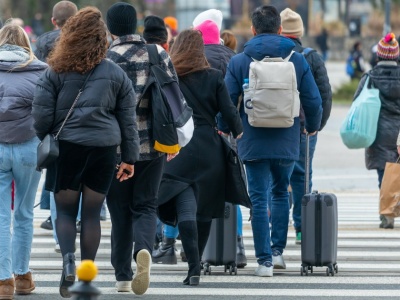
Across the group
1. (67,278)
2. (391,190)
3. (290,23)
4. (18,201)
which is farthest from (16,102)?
(391,190)

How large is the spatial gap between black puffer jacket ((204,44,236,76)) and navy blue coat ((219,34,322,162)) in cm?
76

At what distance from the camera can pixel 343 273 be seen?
9500 mm

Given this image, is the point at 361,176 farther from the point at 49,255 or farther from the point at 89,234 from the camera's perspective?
the point at 89,234

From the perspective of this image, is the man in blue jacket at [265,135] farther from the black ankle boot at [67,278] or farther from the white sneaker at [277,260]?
the black ankle boot at [67,278]

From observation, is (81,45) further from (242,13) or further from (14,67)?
(242,13)

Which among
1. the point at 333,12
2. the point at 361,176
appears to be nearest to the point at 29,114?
the point at 361,176

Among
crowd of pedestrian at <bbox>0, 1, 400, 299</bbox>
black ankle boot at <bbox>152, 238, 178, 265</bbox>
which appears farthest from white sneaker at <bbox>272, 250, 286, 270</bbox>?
black ankle boot at <bbox>152, 238, 178, 265</bbox>

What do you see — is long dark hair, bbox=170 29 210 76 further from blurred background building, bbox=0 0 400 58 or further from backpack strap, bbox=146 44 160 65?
blurred background building, bbox=0 0 400 58

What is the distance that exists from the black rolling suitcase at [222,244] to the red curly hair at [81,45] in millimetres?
2034

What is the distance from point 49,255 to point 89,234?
103 inches

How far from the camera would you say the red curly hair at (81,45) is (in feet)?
25.1

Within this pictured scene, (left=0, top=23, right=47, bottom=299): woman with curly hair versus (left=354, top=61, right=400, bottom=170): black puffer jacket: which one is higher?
(left=0, top=23, right=47, bottom=299): woman with curly hair

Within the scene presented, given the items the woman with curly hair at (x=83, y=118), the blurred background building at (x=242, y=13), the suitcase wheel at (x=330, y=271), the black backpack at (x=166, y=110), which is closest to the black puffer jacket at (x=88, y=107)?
the woman with curly hair at (x=83, y=118)

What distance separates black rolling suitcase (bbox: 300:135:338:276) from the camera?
919cm
